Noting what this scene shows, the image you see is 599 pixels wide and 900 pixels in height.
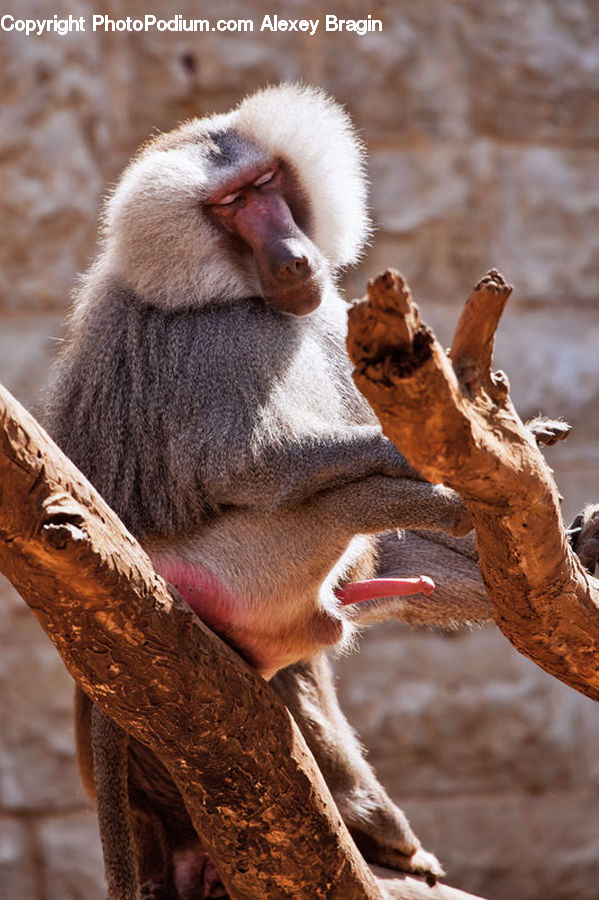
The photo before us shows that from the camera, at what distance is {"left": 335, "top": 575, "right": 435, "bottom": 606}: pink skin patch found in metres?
2.20

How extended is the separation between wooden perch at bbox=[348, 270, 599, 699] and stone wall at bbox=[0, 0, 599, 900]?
1.77 meters

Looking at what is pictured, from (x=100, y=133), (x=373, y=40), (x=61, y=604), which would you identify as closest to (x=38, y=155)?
(x=100, y=133)

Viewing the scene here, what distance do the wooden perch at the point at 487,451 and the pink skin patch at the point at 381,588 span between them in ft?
0.88

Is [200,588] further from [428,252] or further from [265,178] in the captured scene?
[428,252]

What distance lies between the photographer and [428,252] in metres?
3.78

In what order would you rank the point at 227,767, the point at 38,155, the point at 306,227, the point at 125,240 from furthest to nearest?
the point at 38,155
the point at 306,227
the point at 125,240
the point at 227,767

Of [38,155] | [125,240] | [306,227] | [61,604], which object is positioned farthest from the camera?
[38,155]

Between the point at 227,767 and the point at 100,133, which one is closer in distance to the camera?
the point at 227,767

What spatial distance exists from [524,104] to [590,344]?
77 cm

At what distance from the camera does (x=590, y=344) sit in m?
3.80

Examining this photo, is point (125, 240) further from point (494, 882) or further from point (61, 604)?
point (494, 882)

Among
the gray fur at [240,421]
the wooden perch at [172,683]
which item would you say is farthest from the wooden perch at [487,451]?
the wooden perch at [172,683]

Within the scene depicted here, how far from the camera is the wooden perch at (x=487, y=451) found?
1378 millimetres

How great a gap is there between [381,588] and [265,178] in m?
0.83
